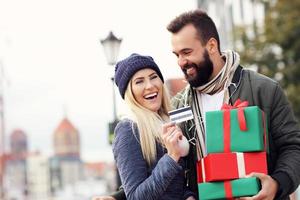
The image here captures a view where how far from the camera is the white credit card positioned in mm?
3561

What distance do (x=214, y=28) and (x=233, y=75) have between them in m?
0.26

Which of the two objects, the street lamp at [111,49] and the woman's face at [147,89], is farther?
the street lamp at [111,49]

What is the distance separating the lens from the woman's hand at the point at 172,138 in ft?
11.4

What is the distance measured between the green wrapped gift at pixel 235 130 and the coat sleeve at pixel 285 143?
22cm

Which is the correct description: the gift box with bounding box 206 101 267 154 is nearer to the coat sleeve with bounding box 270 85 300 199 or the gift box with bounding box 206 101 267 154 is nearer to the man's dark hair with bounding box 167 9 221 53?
the coat sleeve with bounding box 270 85 300 199

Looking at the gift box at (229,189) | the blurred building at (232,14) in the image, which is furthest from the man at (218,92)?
the blurred building at (232,14)

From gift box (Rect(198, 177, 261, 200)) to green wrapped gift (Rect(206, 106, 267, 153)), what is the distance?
5.6 inches

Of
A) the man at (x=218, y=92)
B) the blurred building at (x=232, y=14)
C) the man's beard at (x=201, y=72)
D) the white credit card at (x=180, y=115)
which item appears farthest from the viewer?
the blurred building at (x=232, y=14)

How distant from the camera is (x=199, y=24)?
3.86 m

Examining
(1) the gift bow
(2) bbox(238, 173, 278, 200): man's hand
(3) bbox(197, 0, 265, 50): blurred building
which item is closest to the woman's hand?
(1) the gift bow

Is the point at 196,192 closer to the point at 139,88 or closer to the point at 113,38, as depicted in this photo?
the point at 139,88

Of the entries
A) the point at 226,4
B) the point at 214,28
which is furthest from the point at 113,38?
the point at 226,4

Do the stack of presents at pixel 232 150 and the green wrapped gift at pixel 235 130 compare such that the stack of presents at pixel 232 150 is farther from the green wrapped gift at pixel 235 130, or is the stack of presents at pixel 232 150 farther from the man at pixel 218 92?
the man at pixel 218 92

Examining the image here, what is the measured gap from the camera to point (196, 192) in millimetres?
3752
